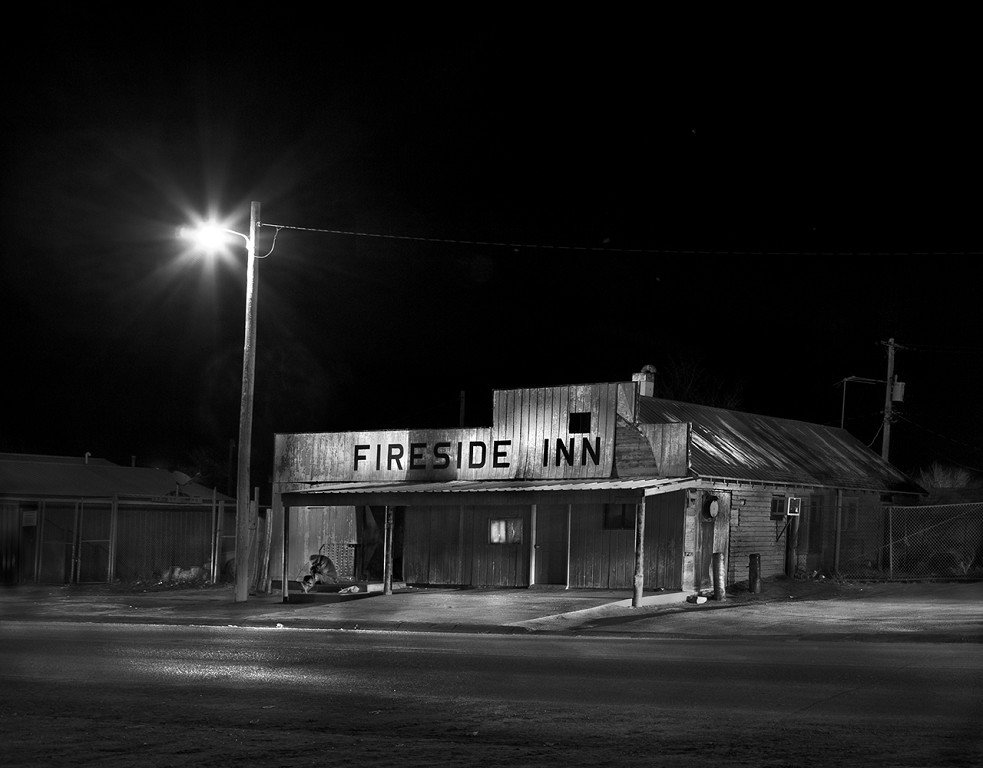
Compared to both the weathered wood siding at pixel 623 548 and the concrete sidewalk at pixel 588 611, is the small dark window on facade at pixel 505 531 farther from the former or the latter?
the concrete sidewalk at pixel 588 611

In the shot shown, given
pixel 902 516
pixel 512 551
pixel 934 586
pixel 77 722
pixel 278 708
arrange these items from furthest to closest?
pixel 902 516 < pixel 512 551 < pixel 934 586 < pixel 278 708 < pixel 77 722

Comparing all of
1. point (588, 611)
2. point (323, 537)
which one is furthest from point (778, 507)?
point (323, 537)

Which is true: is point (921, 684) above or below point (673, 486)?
below

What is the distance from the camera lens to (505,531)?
30.2m

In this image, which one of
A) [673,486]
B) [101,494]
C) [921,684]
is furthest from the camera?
[101,494]

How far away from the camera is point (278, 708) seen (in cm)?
1080

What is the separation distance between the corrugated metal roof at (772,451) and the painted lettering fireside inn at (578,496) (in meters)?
0.07

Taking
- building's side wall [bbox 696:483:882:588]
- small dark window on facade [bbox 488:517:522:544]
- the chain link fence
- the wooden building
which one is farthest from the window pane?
the chain link fence

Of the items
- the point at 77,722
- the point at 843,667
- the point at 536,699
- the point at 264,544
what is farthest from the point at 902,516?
the point at 77,722

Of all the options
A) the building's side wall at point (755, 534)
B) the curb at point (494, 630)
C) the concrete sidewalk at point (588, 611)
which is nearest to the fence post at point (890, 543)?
the concrete sidewalk at point (588, 611)

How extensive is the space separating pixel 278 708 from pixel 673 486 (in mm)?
15768

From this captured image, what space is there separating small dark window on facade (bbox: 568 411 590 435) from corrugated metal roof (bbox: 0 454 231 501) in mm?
14423

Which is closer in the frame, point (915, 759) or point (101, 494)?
point (915, 759)

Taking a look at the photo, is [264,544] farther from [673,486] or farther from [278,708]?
[278,708]
